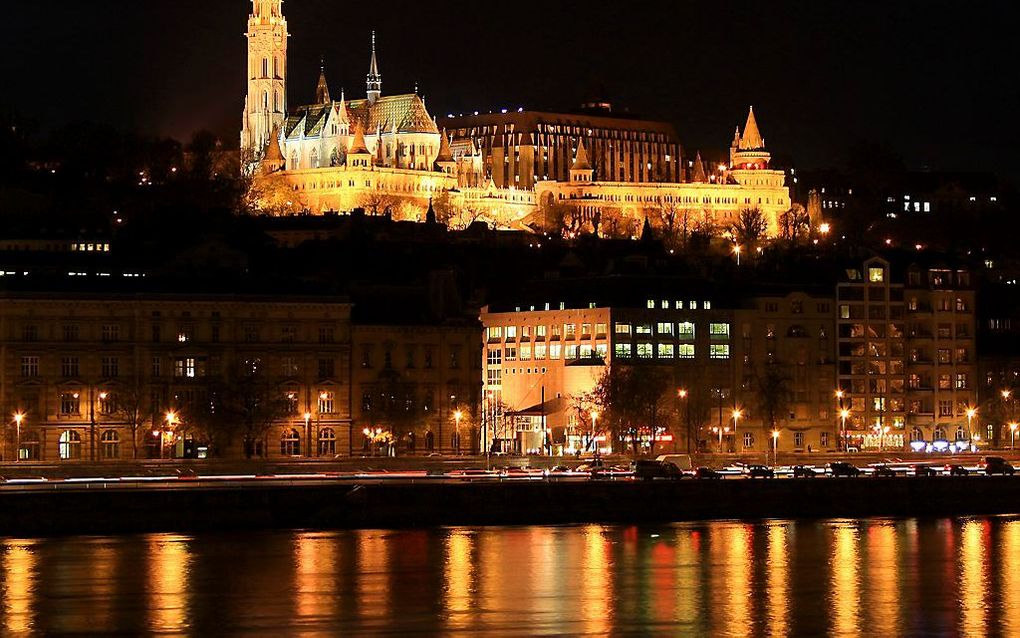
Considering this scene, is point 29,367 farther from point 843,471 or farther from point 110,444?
point 843,471

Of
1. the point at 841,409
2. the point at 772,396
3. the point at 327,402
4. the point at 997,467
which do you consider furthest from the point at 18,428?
the point at 841,409

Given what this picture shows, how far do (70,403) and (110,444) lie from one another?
7.82 feet

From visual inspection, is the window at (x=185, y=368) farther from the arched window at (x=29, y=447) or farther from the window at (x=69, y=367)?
the arched window at (x=29, y=447)

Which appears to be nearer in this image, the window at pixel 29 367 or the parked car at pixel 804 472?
the parked car at pixel 804 472

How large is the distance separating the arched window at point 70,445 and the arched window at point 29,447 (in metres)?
0.91

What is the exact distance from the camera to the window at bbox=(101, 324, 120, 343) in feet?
368

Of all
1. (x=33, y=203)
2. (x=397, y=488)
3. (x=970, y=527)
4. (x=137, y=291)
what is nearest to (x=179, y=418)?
(x=137, y=291)

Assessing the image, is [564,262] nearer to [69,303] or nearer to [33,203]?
[33,203]

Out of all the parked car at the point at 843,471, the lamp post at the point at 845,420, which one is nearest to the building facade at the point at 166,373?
the parked car at the point at 843,471

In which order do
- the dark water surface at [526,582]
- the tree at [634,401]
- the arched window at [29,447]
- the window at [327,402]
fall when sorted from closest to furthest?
the dark water surface at [526,582] → the arched window at [29,447] → the window at [327,402] → the tree at [634,401]

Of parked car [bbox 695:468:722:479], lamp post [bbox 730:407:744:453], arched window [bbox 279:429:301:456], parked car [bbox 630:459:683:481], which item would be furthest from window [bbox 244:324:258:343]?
lamp post [bbox 730:407:744:453]

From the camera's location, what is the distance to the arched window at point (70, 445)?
10938 centimetres

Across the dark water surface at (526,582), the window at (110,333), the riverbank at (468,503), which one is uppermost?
the window at (110,333)

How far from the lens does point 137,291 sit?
114562 millimetres
